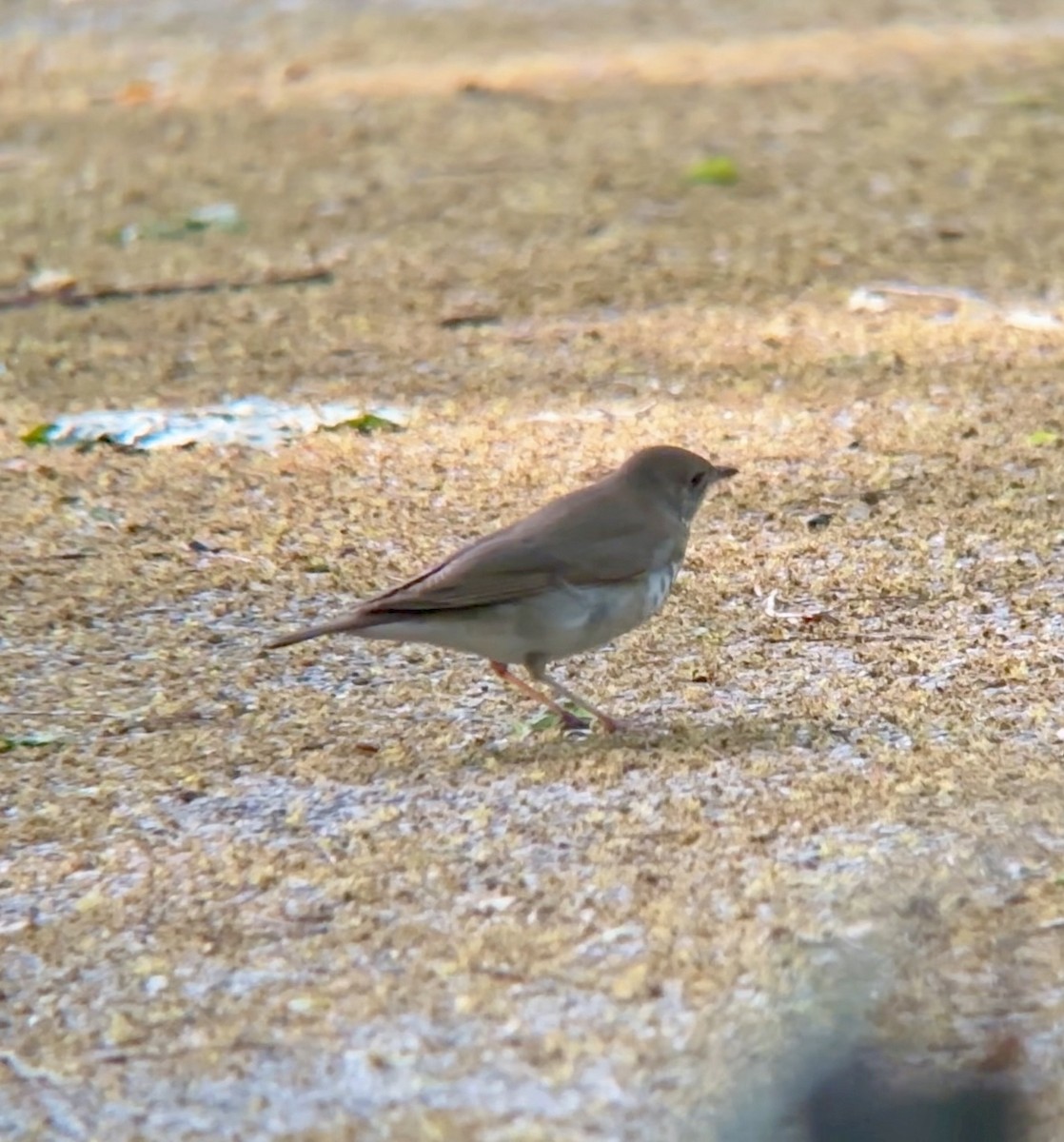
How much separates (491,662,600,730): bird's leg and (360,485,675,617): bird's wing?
294 millimetres

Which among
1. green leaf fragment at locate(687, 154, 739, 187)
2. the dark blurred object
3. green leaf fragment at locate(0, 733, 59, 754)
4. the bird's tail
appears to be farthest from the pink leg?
green leaf fragment at locate(687, 154, 739, 187)

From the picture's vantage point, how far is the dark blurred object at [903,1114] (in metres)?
2.28

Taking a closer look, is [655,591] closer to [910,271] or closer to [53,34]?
[910,271]

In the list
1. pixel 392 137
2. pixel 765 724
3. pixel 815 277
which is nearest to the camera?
pixel 765 724

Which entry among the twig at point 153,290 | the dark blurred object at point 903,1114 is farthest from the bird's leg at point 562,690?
the twig at point 153,290

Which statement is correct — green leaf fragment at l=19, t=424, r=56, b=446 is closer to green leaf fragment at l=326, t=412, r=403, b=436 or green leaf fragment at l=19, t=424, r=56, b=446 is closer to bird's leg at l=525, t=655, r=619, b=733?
green leaf fragment at l=326, t=412, r=403, b=436

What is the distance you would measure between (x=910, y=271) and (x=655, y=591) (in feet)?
14.0

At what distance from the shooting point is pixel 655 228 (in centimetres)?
980

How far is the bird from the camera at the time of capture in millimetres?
4738

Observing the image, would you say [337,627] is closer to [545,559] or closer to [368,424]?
[545,559]

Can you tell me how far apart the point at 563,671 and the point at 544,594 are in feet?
2.20

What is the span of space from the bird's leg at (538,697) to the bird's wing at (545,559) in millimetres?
294

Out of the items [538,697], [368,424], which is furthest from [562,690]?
[368,424]

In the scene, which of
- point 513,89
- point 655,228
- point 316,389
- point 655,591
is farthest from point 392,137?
point 655,591
